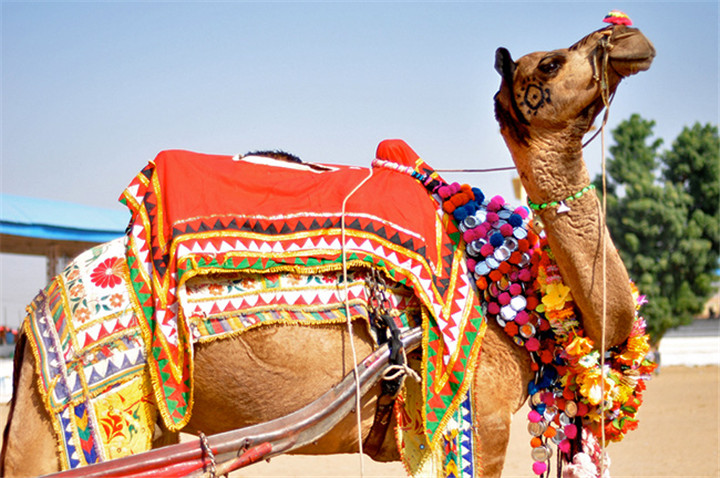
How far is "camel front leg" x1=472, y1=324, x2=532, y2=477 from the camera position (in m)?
3.25

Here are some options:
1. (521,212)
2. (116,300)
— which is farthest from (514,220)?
(116,300)

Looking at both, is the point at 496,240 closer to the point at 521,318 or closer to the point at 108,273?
the point at 521,318

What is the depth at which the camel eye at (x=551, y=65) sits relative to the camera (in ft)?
10.1

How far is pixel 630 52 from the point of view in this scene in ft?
9.76

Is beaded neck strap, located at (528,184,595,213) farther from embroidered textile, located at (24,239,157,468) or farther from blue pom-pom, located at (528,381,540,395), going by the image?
embroidered textile, located at (24,239,157,468)

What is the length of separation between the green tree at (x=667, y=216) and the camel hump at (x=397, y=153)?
62.8 feet

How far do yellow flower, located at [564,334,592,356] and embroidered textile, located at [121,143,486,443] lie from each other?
0.40 meters

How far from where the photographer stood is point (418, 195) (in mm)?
3436

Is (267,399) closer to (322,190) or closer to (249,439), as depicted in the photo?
(249,439)

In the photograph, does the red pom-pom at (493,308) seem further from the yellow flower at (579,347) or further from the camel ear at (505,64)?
the camel ear at (505,64)

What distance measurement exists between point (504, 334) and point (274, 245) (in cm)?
113

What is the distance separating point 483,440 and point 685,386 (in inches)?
560

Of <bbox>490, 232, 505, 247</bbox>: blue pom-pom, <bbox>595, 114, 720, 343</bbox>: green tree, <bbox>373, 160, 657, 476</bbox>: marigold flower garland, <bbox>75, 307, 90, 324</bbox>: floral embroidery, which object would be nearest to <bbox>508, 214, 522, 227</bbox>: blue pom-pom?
<bbox>373, 160, 657, 476</bbox>: marigold flower garland

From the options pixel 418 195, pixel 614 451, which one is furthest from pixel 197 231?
pixel 614 451
